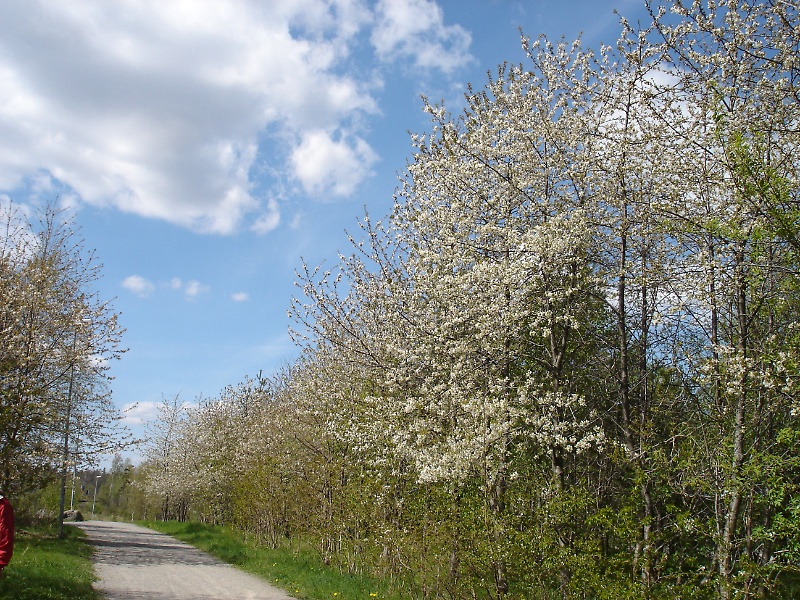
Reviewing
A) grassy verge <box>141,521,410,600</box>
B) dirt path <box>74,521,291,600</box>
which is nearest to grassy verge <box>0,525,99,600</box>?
dirt path <box>74,521,291,600</box>

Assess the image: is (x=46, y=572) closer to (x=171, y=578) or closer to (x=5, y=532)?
(x=171, y=578)

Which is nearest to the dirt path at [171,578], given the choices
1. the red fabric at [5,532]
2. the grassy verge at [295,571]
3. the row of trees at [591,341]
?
the grassy verge at [295,571]

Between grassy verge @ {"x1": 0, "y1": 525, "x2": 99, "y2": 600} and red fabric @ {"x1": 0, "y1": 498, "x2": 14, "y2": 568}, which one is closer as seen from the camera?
red fabric @ {"x1": 0, "y1": 498, "x2": 14, "y2": 568}

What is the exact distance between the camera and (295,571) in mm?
13195

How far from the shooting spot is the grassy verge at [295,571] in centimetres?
1036

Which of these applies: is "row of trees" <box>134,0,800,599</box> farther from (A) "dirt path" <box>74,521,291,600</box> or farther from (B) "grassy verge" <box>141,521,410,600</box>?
(A) "dirt path" <box>74,521,291,600</box>

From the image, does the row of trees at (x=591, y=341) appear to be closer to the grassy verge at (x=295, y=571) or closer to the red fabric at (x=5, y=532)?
the grassy verge at (x=295, y=571)

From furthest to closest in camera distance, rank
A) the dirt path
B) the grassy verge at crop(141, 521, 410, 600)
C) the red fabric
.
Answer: the dirt path
the grassy verge at crop(141, 521, 410, 600)
the red fabric

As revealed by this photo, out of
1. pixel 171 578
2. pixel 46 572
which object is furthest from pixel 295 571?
pixel 46 572

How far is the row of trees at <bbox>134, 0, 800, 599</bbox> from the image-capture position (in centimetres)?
682

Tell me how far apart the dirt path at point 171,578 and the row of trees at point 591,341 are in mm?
2221

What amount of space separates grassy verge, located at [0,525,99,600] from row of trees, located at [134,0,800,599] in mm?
4772

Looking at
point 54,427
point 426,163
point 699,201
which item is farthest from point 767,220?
point 54,427

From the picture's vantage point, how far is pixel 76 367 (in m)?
17.2
